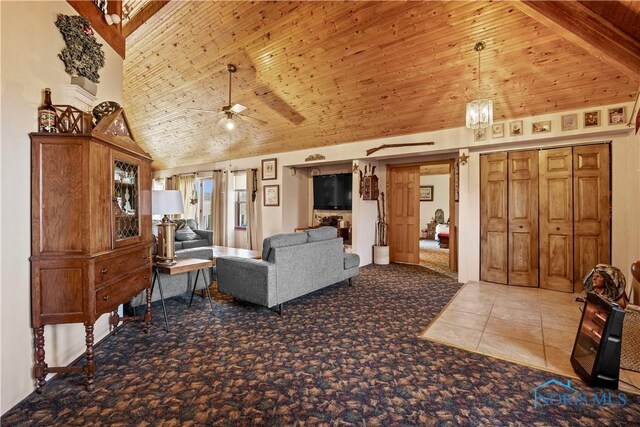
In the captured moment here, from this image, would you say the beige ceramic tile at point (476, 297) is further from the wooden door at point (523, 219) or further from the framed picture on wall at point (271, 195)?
the framed picture on wall at point (271, 195)

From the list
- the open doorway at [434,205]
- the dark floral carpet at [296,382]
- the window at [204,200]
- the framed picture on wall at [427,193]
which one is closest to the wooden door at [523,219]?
the dark floral carpet at [296,382]

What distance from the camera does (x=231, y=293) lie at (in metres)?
3.54

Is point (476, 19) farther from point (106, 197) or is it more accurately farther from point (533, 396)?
point (106, 197)

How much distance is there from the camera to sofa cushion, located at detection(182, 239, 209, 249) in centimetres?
587

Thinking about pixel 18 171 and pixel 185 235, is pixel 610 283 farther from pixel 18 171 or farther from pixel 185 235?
pixel 185 235

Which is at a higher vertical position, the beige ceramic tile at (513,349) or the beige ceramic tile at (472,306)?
the beige ceramic tile at (472,306)

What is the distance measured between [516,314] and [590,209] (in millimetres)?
2047

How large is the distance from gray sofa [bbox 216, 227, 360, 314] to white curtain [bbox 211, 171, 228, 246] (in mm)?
4746

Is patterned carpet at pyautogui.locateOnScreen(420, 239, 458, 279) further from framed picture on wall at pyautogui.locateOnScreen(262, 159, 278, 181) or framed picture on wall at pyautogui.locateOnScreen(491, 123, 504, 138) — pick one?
framed picture on wall at pyautogui.locateOnScreen(262, 159, 278, 181)

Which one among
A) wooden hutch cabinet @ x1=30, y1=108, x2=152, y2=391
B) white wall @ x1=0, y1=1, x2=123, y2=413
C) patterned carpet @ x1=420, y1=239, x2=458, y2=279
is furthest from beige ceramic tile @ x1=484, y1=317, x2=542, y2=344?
white wall @ x1=0, y1=1, x2=123, y2=413

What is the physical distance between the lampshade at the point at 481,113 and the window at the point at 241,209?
6206mm

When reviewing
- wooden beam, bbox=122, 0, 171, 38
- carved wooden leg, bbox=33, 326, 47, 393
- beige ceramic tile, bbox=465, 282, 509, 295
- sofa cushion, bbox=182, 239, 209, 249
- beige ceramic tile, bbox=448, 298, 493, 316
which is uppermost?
Answer: wooden beam, bbox=122, 0, 171, 38

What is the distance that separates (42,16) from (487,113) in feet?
13.7

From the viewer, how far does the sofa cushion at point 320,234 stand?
377 cm
